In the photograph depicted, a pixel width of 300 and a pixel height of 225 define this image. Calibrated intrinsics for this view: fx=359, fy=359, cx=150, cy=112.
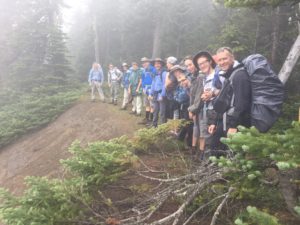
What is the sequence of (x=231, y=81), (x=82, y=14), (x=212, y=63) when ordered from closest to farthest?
(x=231, y=81)
(x=212, y=63)
(x=82, y=14)

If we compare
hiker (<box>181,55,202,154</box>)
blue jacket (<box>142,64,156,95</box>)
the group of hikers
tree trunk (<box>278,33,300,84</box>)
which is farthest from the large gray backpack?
blue jacket (<box>142,64,156,95</box>)

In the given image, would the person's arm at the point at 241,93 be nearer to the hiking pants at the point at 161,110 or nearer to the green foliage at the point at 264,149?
the green foliage at the point at 264,149

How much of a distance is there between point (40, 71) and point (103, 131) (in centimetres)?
1090

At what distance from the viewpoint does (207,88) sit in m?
7.16

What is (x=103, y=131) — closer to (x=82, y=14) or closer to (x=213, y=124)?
(x=213, y=124)

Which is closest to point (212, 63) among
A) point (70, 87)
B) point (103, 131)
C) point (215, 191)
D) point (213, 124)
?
point (213, 124)

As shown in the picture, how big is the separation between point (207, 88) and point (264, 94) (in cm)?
239

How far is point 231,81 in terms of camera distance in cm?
511

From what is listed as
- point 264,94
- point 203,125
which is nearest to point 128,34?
point 203,125

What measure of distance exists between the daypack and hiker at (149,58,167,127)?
5.74 metres

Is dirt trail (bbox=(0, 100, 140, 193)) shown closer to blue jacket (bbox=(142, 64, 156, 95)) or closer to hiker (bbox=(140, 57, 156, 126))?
hiker (bbox=(140, 57, 156, 126))

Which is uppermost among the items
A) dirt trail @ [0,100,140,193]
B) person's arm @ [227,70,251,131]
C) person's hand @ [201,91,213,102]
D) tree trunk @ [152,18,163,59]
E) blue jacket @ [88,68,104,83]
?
tree trunk @ [152,18,163,59]

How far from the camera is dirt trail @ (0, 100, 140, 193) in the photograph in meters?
13.9

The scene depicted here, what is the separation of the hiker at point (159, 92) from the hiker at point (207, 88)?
124 inches
